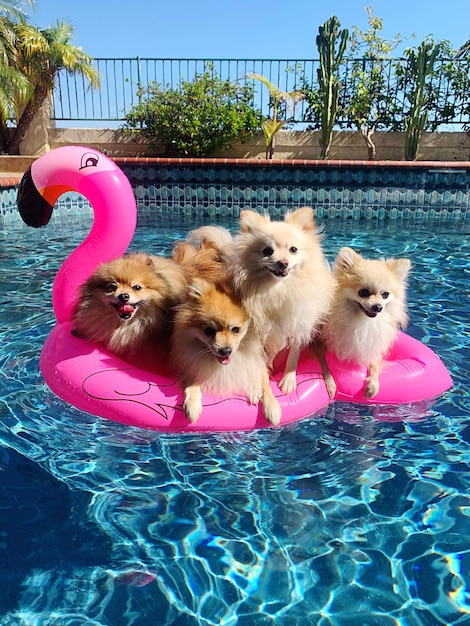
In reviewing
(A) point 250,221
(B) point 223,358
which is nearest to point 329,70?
(A) point 250,221

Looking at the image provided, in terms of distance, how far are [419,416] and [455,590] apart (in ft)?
4.83

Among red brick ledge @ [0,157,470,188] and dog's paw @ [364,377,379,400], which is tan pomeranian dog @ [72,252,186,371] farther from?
red brick ledge @ [0,157,470,188]

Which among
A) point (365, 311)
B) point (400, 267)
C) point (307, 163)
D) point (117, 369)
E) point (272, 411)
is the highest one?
point (307, 163)

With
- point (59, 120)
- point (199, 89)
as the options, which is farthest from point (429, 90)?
point (59, 120)

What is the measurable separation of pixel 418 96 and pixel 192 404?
563 inches

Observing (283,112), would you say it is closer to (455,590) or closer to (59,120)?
(59,120)

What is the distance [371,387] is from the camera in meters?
3.42

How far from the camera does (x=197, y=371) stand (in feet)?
10.1

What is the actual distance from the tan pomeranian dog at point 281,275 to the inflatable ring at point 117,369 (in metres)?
0.51

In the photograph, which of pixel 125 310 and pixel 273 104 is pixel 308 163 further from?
pixel 125 310

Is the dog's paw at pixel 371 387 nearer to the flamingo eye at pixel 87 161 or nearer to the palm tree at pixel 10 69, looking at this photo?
the flamingo eye at pixel 87 161

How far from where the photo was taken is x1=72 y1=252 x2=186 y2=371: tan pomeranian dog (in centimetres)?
311

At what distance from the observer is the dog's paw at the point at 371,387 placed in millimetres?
3414

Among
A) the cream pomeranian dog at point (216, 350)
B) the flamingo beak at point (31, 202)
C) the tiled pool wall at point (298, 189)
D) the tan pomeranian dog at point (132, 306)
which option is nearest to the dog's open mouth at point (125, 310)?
the tan pomeranian dog at point (132, 306)
